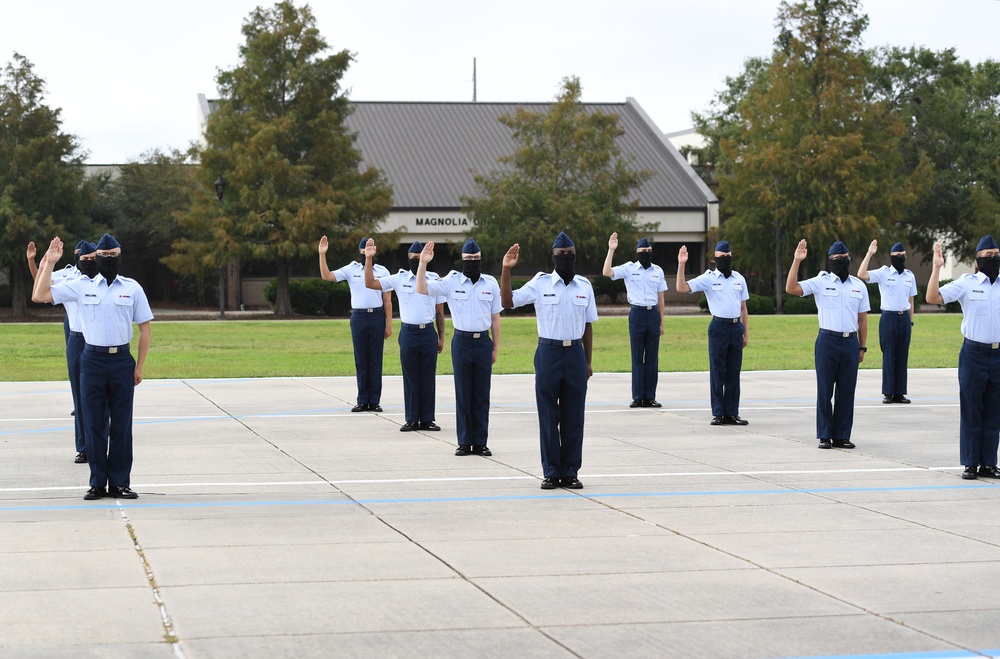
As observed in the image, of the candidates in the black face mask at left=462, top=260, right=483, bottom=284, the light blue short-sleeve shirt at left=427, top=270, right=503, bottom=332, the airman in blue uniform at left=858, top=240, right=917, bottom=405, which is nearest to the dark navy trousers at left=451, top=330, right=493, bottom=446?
the light blue short-sleeve shirt at left=427, top=270, right=503, bottom=332

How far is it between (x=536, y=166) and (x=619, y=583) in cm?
4145

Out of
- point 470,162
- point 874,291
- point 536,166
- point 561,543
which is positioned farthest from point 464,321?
point 470,162

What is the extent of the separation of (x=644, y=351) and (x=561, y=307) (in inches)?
273

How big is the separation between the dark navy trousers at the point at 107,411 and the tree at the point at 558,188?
120 feet

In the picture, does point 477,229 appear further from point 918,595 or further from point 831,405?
point 918,595

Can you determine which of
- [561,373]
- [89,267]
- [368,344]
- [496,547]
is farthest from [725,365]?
[89,267]

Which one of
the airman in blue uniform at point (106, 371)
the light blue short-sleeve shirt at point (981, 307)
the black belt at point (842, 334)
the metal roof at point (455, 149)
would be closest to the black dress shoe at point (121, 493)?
the airman in blue uniform at point (106, 371)

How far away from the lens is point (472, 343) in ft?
44.0

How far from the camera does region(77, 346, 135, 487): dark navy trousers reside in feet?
34.0

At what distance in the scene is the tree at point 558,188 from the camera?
4712 cm

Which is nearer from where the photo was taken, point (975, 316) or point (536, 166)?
point (975, 316)

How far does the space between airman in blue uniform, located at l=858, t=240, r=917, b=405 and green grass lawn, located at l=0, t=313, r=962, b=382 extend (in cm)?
628

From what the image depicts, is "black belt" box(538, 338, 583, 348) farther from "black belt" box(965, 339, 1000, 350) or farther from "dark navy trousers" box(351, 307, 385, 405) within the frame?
"dark navy trousers" box(351, 307, 385, 405)

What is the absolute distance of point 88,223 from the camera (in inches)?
1897
